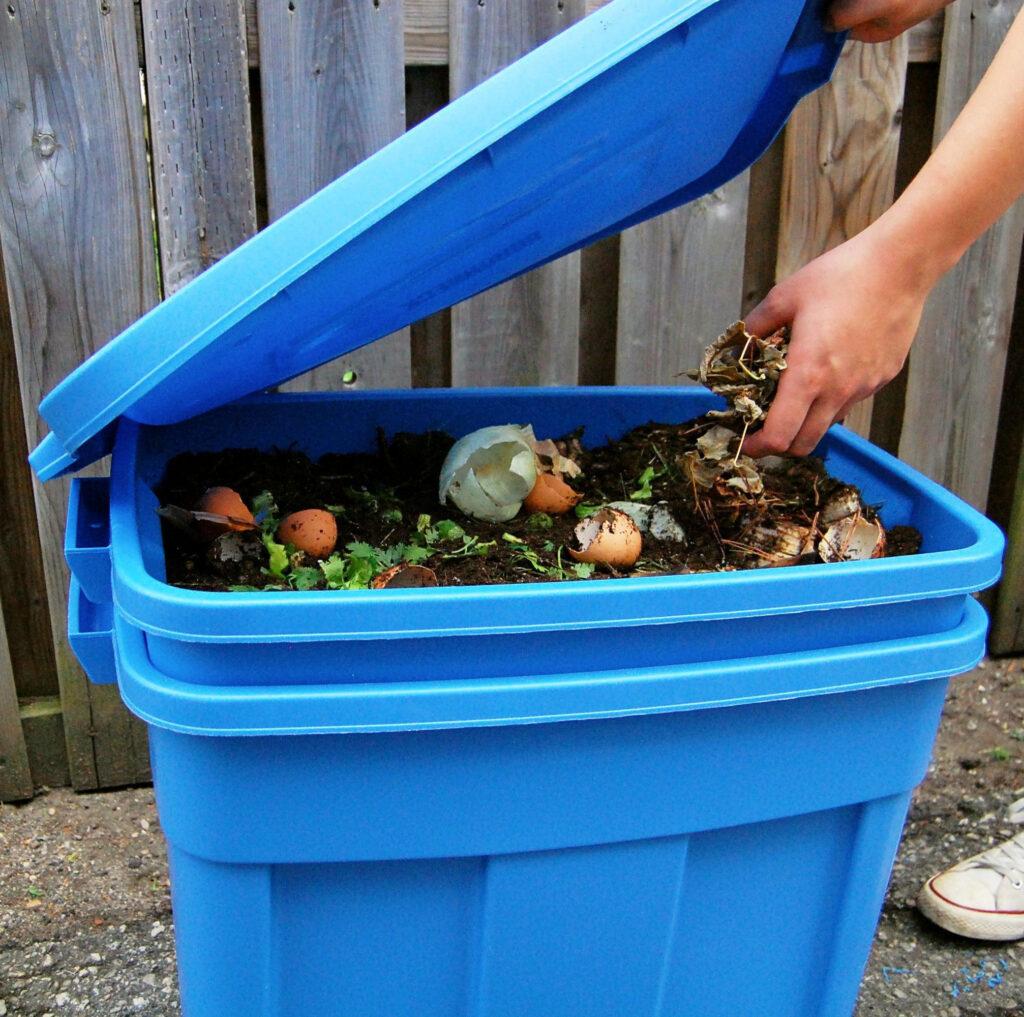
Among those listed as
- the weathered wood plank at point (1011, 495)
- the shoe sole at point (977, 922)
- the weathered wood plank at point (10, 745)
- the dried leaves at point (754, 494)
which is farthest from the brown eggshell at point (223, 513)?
the weathered wood plank at point (1011, 495)

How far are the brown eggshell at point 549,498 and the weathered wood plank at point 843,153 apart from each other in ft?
3.43

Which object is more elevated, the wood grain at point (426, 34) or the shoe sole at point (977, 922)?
the wood grain at point (426, 34)

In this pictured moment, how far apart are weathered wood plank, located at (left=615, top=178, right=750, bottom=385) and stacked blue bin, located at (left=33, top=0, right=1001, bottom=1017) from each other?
89 cm

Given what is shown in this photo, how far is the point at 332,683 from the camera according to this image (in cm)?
87

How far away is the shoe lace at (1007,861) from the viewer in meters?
1.82

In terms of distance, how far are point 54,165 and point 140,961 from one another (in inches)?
50.3

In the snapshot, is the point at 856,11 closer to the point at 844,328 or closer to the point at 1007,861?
the point at 844,328

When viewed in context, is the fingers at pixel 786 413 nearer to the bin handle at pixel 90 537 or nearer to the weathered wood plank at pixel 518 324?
the bin handle at pixel 90 537

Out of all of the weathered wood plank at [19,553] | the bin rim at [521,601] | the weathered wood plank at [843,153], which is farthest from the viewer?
the weathered wood plank at [843,153]

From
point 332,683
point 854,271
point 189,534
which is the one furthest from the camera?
point 189,534

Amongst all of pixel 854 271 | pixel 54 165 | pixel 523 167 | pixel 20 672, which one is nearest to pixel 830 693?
pixel 854 271

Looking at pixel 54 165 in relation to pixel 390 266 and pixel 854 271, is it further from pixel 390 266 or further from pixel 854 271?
pixel 854 271

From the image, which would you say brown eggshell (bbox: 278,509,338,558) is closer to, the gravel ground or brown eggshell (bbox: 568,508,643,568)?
brown eggshell (bbox: 568,508,643,568)

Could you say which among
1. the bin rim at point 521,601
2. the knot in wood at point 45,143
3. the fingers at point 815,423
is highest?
the knot in wood at point 45,143
